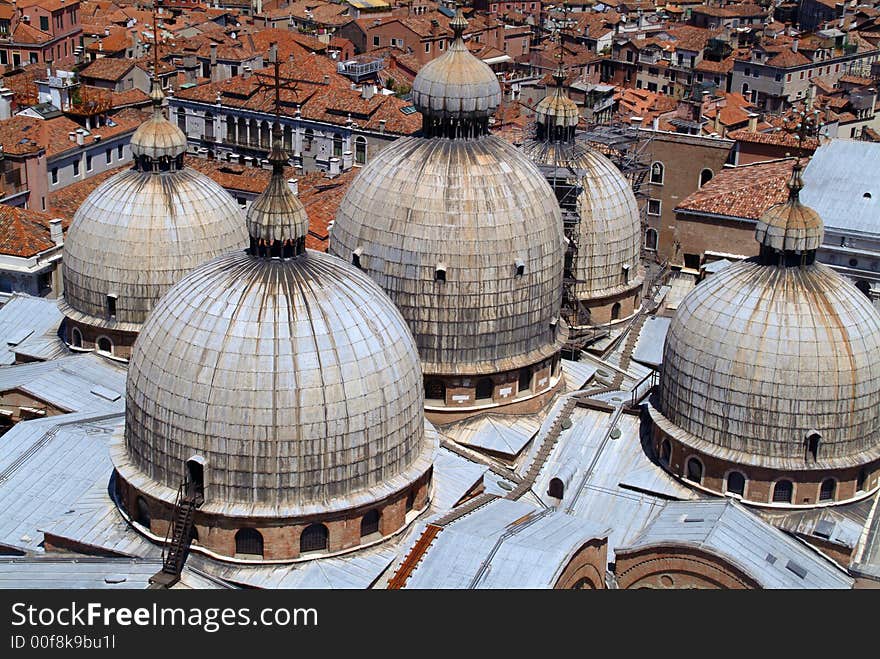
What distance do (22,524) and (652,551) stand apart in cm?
1991

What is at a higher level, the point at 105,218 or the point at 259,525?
the point at 105,218

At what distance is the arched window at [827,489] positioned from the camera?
147ft

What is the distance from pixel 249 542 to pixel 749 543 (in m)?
15.5

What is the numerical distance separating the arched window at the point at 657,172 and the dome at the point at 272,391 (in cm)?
3739

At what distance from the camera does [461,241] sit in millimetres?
46656

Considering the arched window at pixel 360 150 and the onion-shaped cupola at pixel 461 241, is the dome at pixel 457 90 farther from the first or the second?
the arched window at pixel 360 150

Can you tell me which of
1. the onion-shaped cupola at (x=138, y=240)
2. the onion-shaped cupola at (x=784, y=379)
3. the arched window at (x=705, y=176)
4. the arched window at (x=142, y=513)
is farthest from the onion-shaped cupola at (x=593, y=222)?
the arched window at (x=142, y=513)

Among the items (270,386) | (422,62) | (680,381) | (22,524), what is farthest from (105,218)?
(422,62)

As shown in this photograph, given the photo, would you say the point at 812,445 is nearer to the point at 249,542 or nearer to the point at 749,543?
the point at 749,543

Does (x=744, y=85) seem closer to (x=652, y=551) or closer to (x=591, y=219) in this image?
(x=591, y=219)

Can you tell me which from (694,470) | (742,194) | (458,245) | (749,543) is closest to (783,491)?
(694,470)

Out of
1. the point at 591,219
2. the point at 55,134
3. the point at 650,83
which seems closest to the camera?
the point at 591,219

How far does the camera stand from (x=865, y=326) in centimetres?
4472

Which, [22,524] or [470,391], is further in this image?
[470,391]
